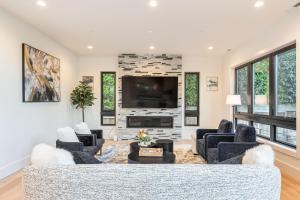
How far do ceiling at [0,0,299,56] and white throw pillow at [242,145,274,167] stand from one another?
2596 mm

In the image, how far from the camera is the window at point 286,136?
424 cm

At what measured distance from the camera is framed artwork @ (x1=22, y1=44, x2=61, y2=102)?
448cm

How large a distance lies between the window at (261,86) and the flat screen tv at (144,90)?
270 cm

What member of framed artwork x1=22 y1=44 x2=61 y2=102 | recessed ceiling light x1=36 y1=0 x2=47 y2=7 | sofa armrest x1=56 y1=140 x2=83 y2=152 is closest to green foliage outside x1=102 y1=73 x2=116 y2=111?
framed artwork x1=22 y1=44 x2=61 y2=102

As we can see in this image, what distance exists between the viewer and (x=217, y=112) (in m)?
8.02

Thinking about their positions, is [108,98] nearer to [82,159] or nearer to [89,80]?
[89,80]

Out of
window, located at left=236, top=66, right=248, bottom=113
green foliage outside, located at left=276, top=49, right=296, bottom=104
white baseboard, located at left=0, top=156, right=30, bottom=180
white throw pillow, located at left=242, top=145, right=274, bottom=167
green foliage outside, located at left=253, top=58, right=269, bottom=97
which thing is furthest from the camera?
window, located at left=236, top=66, right=248, bottom=113

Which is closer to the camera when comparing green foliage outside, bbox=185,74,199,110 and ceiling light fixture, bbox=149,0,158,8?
ceiling light fixture, bbox=149,0,158,8

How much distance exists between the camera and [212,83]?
802 centimetres

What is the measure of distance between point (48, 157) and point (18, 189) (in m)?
2.17

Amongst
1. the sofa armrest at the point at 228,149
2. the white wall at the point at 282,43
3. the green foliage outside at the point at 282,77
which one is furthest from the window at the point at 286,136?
the sofa armrest at the point at 228,149

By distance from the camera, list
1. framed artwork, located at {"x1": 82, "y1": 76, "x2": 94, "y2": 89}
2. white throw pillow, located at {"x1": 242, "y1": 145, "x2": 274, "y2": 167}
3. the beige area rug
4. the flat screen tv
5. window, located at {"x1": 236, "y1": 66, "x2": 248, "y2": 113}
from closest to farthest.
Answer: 1. white throw pillow, located at {"x1": 242, "y1": 145, "x2": 274, "y2": 167}
2. the beige area rug
3. window, located at {"x1": 236, "y1": 66, "x2": 248, "y2": 113}
4. the flat screen tv
5. framed artwork, located at {"x1": 82, "y1": 76, "x2": 94, "y2": 89}

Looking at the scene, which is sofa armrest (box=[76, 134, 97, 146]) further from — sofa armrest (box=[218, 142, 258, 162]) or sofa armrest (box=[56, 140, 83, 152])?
sofa armrest (box=[218, 142, 258, 162])

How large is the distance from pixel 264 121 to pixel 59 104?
5307 millimetres
